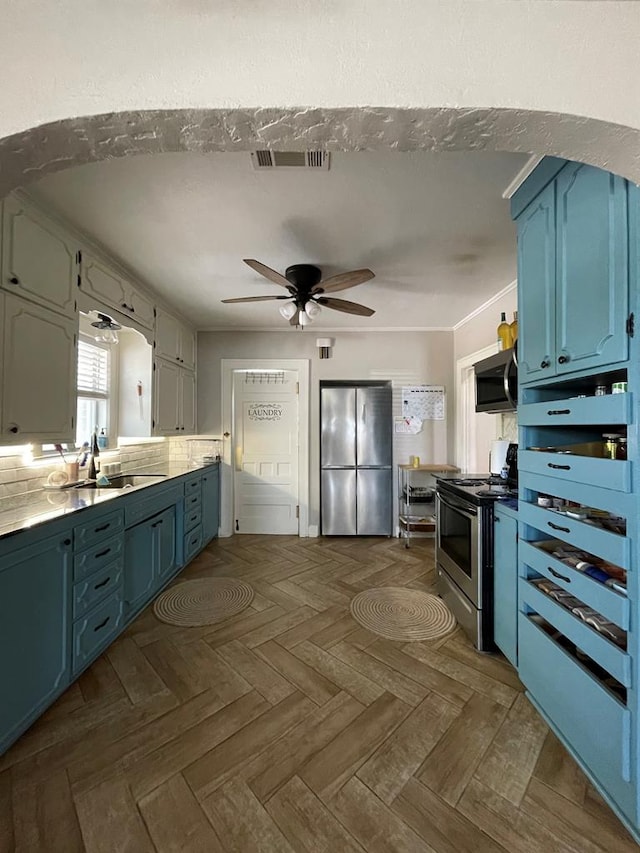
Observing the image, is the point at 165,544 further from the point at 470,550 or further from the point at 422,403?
the point at 422,403

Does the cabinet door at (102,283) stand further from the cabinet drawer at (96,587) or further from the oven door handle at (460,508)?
the oven door handle at (460,508)

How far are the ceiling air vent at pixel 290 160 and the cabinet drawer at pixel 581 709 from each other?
2.24m

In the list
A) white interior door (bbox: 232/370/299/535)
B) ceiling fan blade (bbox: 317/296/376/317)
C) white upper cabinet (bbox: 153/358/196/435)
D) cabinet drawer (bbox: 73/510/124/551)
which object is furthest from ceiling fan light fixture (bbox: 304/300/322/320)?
cabinet drawer (bbox: 73/510/124/551)

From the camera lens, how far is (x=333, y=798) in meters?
1.20

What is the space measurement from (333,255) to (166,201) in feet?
3.43

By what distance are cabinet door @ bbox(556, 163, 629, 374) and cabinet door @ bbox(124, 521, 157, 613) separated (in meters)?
2.59

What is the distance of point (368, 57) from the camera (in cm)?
70

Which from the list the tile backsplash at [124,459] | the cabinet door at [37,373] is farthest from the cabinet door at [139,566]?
the cabinet door at [37,373]

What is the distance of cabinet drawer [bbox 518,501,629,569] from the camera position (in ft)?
3.63

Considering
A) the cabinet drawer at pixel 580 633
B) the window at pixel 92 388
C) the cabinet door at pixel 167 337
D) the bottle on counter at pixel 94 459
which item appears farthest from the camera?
the cabinet door at pixel 167 337

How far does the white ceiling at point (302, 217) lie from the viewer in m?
1.54

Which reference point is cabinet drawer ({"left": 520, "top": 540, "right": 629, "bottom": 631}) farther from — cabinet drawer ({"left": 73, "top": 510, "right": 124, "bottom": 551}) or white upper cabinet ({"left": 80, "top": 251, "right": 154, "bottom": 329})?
white upper cabinet ({"left": 80, "top": 251, "right": 154, "bottom": 329})

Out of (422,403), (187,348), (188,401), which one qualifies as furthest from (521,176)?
(188,401)

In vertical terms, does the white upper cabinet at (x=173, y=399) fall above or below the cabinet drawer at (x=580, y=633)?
above
